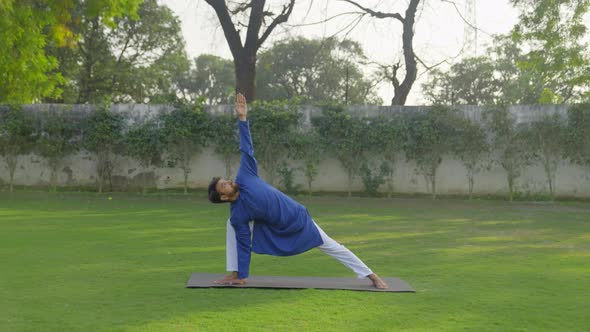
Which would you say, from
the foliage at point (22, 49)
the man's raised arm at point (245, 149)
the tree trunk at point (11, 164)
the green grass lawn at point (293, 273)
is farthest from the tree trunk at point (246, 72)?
the man's raised arm at point (245, 149)

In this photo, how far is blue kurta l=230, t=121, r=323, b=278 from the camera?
6.09 metres

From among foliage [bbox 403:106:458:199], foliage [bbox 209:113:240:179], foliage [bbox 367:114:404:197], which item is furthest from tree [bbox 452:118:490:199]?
foliage [bbox 209:113:240:179]

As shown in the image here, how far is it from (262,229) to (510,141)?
12120 millimetres

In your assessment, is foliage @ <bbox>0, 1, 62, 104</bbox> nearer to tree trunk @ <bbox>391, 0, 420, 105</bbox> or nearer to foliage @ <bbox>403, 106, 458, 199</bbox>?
foliage @ <bbox>403, 106, 458, 199</bbox>

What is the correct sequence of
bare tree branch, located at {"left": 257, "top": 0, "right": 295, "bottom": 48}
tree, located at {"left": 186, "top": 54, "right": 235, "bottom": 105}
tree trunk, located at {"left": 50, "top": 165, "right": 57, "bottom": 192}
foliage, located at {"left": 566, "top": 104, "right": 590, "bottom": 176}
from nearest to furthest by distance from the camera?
foliage, located at {"left": 566, "top": 104, "right": 590, "bottom": 176} < tree trunk, located at {"left": 50, "top": 165, "right": 57, "bottom": 192} < bare tree branch, located at {"left": 257, "top": 0, "right": 295, "bottom": 48} < tree, located at {"left": 186, "top": 54, "right": 235, "bottom": 105}

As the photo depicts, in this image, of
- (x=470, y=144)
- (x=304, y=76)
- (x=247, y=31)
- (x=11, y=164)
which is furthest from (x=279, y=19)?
(x=304, y=76)

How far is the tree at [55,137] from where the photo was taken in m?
17.4

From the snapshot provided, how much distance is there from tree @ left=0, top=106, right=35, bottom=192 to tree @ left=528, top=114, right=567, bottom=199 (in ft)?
44.1

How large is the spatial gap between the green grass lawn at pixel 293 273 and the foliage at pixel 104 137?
4.51m

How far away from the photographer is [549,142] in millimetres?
16688

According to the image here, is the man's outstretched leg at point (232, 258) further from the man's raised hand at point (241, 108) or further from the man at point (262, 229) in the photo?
the man's raised hand at point (241, 108)

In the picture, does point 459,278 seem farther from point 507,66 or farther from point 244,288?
point 507,66

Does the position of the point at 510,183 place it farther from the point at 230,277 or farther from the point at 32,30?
the point at 32,30

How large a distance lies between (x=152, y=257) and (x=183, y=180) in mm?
10350
